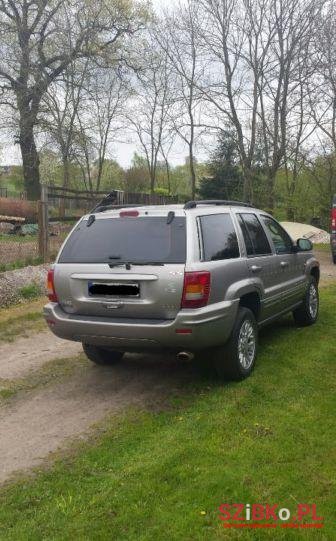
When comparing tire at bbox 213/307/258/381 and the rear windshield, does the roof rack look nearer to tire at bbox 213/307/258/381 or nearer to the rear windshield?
the rear windshield

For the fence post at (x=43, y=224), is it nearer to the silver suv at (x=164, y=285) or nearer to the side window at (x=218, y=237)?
the silver suv at (x=164, y=285)

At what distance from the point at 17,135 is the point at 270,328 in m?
22.8

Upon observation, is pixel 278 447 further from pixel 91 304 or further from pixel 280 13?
pixel 280 13

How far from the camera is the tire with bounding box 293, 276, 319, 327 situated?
23.4ft

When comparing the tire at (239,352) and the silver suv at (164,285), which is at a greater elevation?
the silver suv at (164,285)

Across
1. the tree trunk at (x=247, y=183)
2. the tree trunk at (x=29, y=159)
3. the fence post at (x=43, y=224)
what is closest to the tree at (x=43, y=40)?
the tree trunk at (x=29, y=159)

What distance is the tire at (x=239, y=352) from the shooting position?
189 inches

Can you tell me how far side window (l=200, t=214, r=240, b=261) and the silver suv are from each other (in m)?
0.01

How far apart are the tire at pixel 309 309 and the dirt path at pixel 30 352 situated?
303 centimetres

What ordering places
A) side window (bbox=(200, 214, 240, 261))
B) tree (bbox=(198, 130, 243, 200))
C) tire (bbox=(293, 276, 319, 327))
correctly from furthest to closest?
tree (bbox=(198, 130, 243, 200)) → tire (bbox=(293, 276, 319, 327)) → side window (bbox=(200, 214, 240, 261))

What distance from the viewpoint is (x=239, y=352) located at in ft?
16.2

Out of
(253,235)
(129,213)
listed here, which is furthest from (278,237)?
(129,213)

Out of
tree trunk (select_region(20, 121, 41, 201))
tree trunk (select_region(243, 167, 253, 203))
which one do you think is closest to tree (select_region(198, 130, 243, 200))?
tree trunk (select_region(243, 167, 253, 203))

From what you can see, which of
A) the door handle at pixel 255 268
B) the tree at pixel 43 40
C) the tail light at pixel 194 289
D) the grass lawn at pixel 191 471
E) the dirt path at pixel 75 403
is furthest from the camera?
the tree at pixel 43 40
